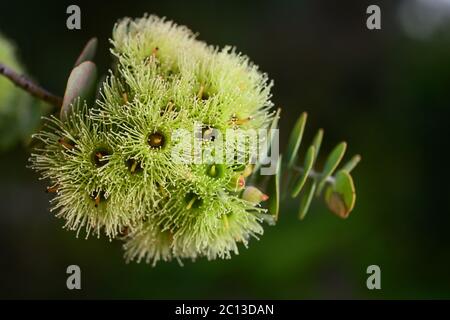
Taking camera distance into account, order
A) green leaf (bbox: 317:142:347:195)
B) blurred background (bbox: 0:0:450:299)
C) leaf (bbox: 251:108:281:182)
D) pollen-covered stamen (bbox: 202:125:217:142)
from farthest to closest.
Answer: blurred background (bbox: 0:0:450:299), green leaf (bbox: 317:142:347:195), leaf (bbox: 251:108:281:182), pollen-covered stamen (bbox: 202:125:217:142)

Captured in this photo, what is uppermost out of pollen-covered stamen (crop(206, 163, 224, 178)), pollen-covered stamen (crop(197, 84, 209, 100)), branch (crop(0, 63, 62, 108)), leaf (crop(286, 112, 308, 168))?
branch (crop(0, 63, 62, 108))

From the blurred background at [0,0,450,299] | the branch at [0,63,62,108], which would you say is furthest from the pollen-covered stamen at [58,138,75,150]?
the blurred background at [0,0,450,299]

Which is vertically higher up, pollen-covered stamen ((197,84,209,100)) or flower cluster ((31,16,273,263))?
pollen-covered stamen ((197,84,209,100))

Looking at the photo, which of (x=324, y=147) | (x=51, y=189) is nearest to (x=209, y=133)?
(x=51, y=189)

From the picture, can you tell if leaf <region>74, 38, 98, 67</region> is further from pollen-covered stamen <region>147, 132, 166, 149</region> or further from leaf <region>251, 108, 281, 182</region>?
leaf <region>251, 108, 281, 182</region>

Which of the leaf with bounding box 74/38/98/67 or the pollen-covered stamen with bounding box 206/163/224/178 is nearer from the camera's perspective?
the pollen-covered stamen with bounding box 206/163/224/178

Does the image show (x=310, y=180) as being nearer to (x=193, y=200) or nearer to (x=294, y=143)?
(x=294, y=143)

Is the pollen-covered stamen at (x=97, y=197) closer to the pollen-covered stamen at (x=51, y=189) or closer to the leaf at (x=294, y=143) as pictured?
the pollen-covered stamen at (x=51, y=189)
